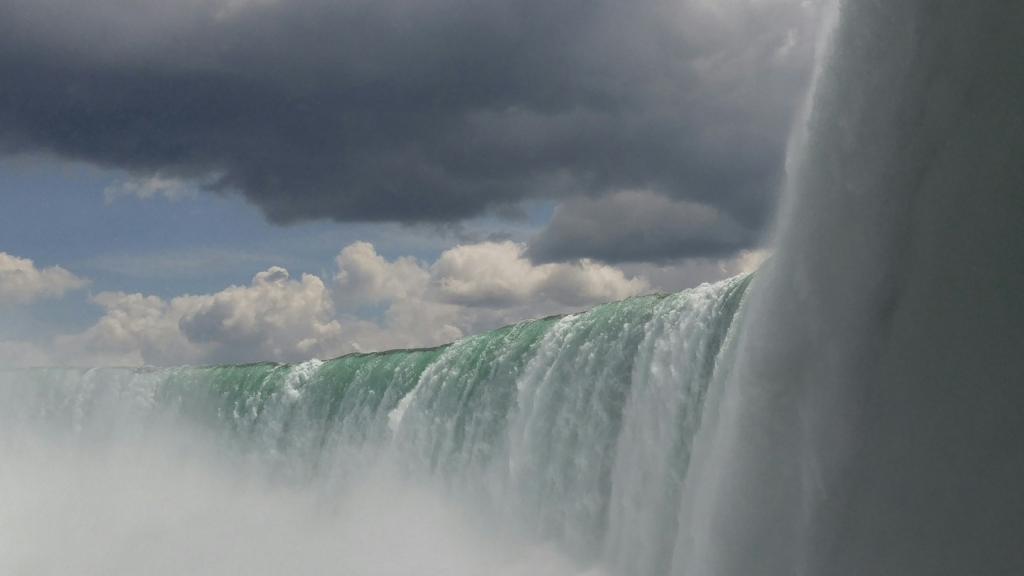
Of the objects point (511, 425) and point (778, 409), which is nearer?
point (778, 409)

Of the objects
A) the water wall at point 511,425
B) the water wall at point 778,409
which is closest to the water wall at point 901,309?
the water wall at point 778,409

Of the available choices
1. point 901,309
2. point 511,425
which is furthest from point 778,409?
point 511,425

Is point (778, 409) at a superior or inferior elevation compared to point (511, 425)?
inferior

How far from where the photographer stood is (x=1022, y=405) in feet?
21.7

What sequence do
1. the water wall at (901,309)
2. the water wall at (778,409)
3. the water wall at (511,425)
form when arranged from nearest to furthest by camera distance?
1. the water wall at (901,309)
2. the water wall at (778,409)
3. the water wall at (511,425)

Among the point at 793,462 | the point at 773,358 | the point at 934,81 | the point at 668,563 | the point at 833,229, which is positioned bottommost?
the point at 668,563

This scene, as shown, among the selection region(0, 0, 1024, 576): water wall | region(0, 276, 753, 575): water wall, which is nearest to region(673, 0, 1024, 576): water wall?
region(0, 0, 1024, 576): water wall

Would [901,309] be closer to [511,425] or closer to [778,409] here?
[778,409]

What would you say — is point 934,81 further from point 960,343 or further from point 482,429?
point 482,429

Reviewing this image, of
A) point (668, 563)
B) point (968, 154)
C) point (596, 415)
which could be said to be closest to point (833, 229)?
point (968, 154)

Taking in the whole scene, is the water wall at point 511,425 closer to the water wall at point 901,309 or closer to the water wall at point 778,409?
the water wall at point 778,409

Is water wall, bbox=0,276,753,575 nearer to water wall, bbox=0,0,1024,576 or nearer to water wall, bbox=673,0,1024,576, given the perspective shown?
water wall, bbox=0,0,1024,576

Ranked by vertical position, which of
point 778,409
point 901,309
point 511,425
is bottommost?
point 778,409

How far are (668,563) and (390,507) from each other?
1023cm
